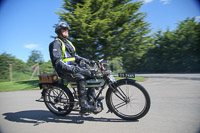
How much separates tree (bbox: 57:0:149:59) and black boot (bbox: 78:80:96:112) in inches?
316

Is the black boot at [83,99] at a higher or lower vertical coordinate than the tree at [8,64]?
lower

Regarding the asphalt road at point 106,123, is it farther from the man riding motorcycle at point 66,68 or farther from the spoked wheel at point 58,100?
the man riding motorcycle at point 66,68

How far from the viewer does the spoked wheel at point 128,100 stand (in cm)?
342

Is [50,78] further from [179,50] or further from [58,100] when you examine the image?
[179,50]

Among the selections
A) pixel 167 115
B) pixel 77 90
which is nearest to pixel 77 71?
pixel 77 90

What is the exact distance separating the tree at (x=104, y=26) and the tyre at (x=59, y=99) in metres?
7.60

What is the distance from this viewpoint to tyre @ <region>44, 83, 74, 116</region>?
3.84 m

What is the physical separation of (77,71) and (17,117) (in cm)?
210

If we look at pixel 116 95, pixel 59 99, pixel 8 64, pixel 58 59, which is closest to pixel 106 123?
pixel 116 95

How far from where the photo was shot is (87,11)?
1095cm

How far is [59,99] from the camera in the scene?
396cm

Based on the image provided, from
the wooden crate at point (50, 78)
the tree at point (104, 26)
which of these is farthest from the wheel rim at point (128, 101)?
the tree at point (104, 26)

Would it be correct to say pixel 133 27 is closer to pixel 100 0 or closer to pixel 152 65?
pixel 100 0

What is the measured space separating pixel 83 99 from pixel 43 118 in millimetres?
1236
